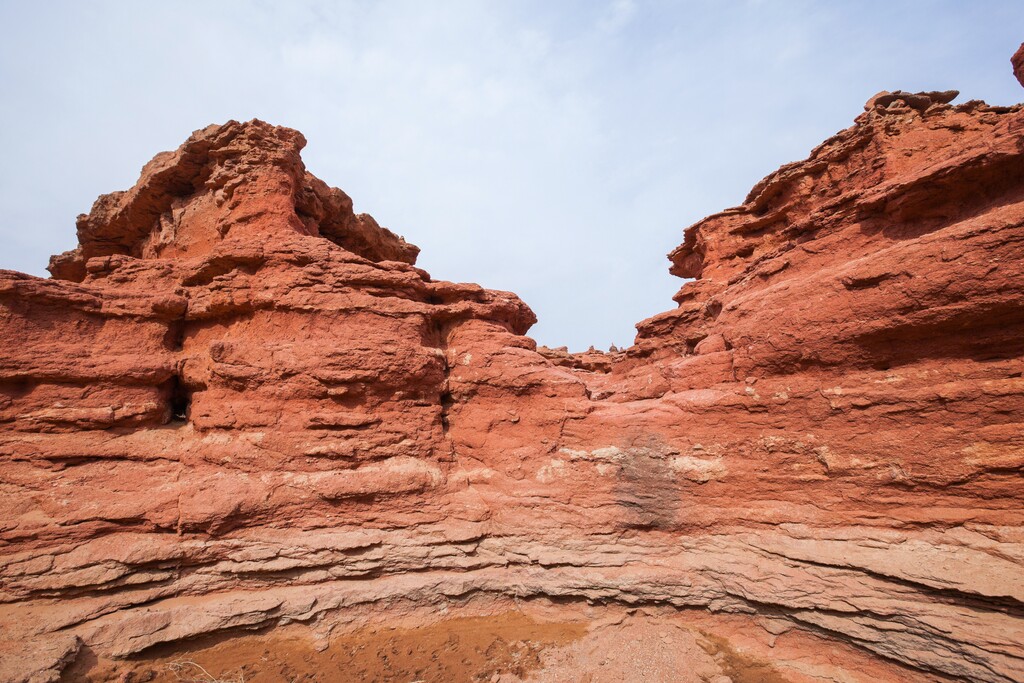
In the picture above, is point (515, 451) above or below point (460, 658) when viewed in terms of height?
above

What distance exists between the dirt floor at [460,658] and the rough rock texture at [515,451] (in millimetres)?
252

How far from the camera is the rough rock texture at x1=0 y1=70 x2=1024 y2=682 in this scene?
482cm

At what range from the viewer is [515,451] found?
6926 millimetres

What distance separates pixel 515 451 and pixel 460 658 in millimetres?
2778

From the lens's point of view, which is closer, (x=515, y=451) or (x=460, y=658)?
(x=460, y=658)

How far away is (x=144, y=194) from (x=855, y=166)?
1794 cm

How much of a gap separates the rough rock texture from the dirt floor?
0.25 meters

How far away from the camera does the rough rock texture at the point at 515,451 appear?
4.82 metres

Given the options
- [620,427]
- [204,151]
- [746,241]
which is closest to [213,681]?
[620,427]

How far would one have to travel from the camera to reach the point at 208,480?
583 centimetres

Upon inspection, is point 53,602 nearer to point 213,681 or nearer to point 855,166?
point 213,681

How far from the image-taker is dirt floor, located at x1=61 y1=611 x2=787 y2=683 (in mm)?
4742

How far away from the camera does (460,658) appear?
5125mm

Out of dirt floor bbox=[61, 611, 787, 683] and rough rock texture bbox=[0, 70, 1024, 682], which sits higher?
rough rock texture bbox=[0, 70, 1024, 682]
